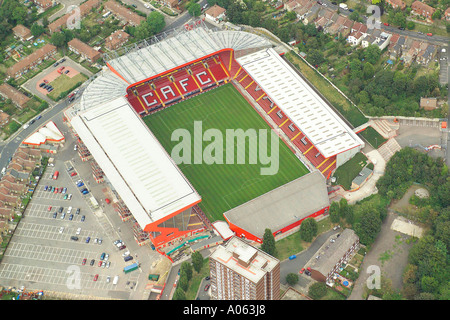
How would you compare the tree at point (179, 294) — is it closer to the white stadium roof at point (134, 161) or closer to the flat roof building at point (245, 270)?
the flat roof building at point (245, 270)

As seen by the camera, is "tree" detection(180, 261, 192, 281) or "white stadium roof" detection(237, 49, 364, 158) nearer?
"tree" detection(180, 261, 192, 281)

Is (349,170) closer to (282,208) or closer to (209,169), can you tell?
(282,208)

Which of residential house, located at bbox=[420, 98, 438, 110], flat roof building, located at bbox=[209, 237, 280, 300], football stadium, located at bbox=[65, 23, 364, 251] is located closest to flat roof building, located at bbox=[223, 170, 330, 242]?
football stadium, located at bbox=[65, 23, 364, 251]

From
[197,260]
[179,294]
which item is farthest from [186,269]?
[179,294]

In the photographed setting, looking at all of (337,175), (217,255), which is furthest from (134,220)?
(337,175)

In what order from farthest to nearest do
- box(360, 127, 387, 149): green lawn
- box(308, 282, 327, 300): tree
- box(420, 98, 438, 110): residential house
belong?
box(420, 98, 438, 110): residential house → box(360, 127, 387, 149): green lawn → box(308, 282, 327, 300): tree

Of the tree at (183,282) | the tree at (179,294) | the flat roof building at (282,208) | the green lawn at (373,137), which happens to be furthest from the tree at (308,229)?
the green lawn at (373,137)

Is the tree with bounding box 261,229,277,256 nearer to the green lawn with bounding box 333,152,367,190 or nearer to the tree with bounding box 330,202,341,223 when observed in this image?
the tree with bounding box 330,202,341,223
